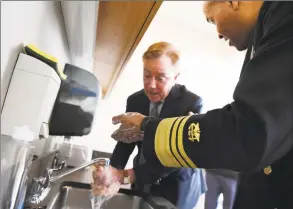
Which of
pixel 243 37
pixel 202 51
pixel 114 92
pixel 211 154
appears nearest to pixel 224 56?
pixel 202 51

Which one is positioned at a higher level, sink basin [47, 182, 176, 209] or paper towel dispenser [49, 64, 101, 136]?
paper towel dispenser [49, 64, 101, 136]

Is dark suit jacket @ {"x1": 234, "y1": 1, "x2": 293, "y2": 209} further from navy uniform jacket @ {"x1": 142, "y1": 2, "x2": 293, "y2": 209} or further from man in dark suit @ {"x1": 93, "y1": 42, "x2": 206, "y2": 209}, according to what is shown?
man in dark suit @ {"x1": 93, "y1": 42, "x2": 206, "y2": 209}

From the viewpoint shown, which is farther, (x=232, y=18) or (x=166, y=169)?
(x=166, y=169)

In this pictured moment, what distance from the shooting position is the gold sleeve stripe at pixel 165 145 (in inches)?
20.3

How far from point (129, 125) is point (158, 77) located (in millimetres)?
311

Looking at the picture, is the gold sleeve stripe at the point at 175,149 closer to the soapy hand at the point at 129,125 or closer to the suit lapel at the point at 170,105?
the soapy hand at the point at 129,125

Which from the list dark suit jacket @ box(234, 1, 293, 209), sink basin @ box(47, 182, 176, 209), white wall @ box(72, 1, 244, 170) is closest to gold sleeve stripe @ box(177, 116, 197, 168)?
dark suit jacket @ box(234, 1, 293, 209)

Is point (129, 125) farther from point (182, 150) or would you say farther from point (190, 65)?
point (190, 65)

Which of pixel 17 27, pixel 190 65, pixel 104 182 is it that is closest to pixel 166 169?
pixel 104 182

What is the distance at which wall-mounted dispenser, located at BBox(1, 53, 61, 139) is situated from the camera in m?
0.43

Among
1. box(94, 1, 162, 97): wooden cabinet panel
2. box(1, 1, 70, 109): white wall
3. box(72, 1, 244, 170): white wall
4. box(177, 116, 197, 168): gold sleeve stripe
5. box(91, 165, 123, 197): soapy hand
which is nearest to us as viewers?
box(1, 1, 70, 109): white wall

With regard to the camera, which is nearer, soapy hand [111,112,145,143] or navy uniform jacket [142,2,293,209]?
navy uniform jacket [142,2,293,209]

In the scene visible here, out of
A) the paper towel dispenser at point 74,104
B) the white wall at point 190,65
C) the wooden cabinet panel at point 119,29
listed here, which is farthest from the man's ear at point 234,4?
the white wall at point 190,65

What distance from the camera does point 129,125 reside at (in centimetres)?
75
